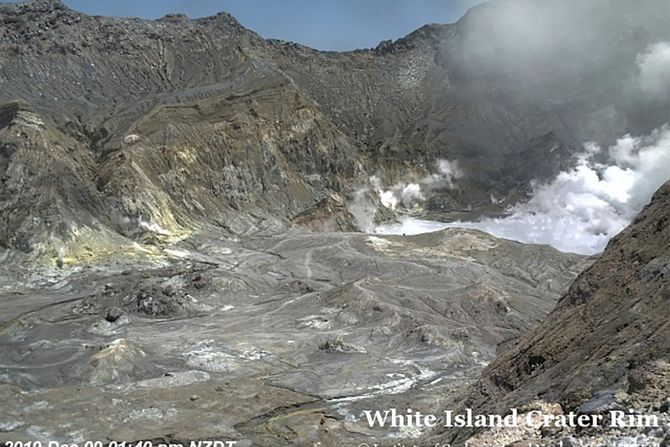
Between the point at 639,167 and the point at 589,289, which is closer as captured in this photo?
the point at 589,289

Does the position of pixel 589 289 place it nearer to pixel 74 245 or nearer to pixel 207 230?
pixel 74 245

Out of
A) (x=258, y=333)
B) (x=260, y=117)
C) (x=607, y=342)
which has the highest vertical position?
(x=260, y=117)

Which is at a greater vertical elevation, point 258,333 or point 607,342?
point 258,333

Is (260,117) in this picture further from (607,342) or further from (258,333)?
(607,342)

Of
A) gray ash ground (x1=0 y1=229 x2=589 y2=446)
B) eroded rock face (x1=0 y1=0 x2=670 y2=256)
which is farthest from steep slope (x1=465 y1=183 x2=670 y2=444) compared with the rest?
eroded rock face (x1=0 y1=0 x2=670 y2=256)

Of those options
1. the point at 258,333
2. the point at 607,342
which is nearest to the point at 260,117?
the point at 258,333

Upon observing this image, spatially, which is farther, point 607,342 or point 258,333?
point 258,333

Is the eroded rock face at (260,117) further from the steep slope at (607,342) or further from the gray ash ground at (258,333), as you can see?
the steep slope at (607,342)

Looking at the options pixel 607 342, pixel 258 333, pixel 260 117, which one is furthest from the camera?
pixel 260 117

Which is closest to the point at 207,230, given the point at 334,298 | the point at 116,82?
the point at 334,298
